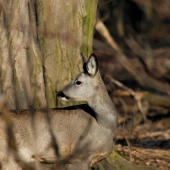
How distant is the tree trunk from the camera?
490 cm

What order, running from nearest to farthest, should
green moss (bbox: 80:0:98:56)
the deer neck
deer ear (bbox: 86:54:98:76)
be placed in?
deer ear (bbox: 86:54:98:76), the deer neck, green moss (bbox: 80:0:98:56)

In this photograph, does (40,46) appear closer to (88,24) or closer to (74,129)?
(88,24)

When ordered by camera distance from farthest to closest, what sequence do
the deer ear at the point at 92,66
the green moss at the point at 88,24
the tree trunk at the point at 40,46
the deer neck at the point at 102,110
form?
the green moss at the point at 88,24
the tree trunk at the point at 40,46
the deer neck at the point at 102,110
the deer ear at the point at 92,66

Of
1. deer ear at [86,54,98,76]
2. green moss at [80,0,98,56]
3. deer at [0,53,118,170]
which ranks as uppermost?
green moss at [80,0,98,56]

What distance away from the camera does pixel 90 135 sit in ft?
14.4

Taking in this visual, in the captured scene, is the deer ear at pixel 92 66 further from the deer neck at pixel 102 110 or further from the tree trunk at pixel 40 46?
the tree trunk at pixel 40 46

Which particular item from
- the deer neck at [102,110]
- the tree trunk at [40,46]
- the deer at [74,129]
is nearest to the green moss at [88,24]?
the tree trunk at [40,46]

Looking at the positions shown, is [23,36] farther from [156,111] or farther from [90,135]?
[156,111]

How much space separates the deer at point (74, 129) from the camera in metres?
4.33

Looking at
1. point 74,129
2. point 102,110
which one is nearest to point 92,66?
point 102,110

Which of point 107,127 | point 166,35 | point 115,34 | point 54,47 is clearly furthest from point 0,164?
point 166,35

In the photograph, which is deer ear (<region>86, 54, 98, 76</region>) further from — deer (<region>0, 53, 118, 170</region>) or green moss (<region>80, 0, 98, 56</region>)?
green moss (<region>80, 0, 98, 56</region>)

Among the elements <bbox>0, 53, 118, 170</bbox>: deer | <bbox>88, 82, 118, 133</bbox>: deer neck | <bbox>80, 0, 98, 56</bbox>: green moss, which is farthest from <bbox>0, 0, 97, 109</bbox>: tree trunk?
<bbox>88, 82, 118, 133</bbox>: deer neck

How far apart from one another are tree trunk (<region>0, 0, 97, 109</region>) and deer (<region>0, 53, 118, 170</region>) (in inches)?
24.5
